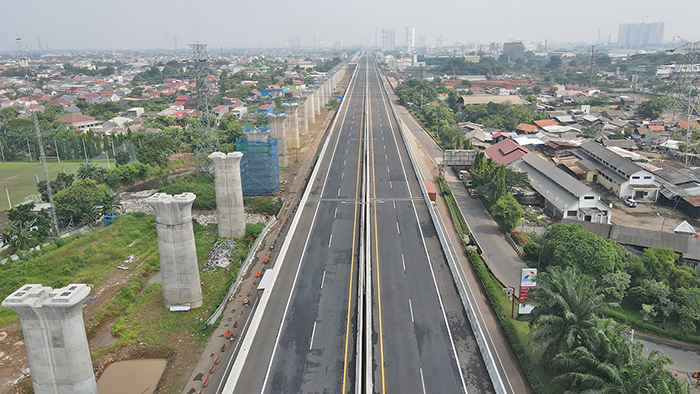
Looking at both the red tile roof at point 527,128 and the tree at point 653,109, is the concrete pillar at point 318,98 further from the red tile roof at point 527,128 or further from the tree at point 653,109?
the tree at point 653,109

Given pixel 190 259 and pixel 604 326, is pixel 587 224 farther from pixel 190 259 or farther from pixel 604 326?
pixel 190 259

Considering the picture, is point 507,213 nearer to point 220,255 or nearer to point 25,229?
point 220,255

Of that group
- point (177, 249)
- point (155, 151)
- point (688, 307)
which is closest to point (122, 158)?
point (155, 151)

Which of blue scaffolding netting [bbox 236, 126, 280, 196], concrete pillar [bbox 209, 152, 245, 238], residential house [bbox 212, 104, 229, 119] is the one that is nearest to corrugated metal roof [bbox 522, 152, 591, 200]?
blue scaffolding netting [bbox 236, 126, 280, 196]

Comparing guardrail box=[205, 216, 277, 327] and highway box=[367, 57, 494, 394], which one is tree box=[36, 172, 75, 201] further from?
highway box=[367, 57, 494, 394]

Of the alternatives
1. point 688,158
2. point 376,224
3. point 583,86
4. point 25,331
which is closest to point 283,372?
point 25,331
